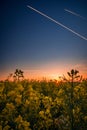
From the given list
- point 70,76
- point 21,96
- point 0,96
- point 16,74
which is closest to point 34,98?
point 21,96

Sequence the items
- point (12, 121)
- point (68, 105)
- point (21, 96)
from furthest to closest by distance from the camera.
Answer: point (21, 96) → point (68, 105) → point (12, 121)

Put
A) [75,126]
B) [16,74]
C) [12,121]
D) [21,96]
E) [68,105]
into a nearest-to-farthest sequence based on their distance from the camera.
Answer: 1. [12,121]
2. [68,105]
3. [75,126]
4. [21,96]
5. [16,74]

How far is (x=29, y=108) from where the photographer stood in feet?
35.1

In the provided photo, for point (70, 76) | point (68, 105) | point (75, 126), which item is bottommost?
point (75, 126)

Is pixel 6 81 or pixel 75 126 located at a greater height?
pixel 6 81

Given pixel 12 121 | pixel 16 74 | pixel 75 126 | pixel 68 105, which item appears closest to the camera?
pixel 12 121

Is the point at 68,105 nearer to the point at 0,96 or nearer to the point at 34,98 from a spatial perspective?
the point at 34,98

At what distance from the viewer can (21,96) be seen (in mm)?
11625

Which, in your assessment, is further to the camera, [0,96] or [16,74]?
[16,74]

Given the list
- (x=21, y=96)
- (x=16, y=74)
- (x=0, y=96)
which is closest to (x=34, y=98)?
(x=21, y=96)

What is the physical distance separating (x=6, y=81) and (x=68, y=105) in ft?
30.4

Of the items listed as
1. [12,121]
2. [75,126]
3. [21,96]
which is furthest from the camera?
[21,96]

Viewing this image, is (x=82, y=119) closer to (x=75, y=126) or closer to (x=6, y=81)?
(x=75, y=126)

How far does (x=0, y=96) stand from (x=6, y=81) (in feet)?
23.0
